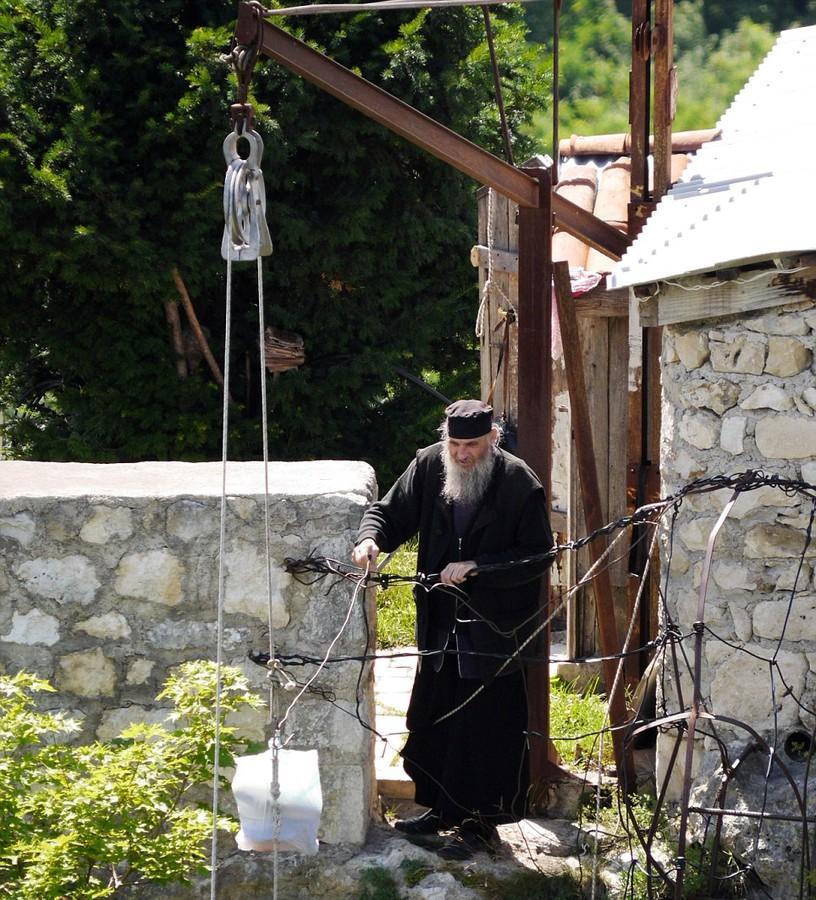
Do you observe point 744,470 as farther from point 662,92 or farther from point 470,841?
point 662,92

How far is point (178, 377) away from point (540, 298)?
448cm

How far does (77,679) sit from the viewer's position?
174 inches

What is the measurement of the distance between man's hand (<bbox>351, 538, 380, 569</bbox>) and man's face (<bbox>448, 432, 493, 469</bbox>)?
0.45m

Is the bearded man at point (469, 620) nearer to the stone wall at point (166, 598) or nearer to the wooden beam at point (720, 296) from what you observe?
the stone wall at point (166, 598)

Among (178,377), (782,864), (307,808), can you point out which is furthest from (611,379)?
(178,377)

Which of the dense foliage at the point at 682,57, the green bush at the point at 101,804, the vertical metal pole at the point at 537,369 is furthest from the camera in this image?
the dense foliage at the point at 682,57

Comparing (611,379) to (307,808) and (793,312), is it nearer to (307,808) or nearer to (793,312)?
(793,312)

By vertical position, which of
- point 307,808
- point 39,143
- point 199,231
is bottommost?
point 307,808

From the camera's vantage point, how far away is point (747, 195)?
14.6 feet

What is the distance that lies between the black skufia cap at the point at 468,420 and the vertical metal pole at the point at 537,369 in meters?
0.41

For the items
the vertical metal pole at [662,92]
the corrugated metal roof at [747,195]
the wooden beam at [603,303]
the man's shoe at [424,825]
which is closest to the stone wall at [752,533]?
the corrugated metal roof at [747,195]

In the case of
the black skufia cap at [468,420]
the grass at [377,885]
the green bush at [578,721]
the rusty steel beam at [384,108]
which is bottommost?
the grass at [377,885]

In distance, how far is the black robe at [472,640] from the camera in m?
4.51

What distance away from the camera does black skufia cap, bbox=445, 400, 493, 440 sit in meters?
4.44
